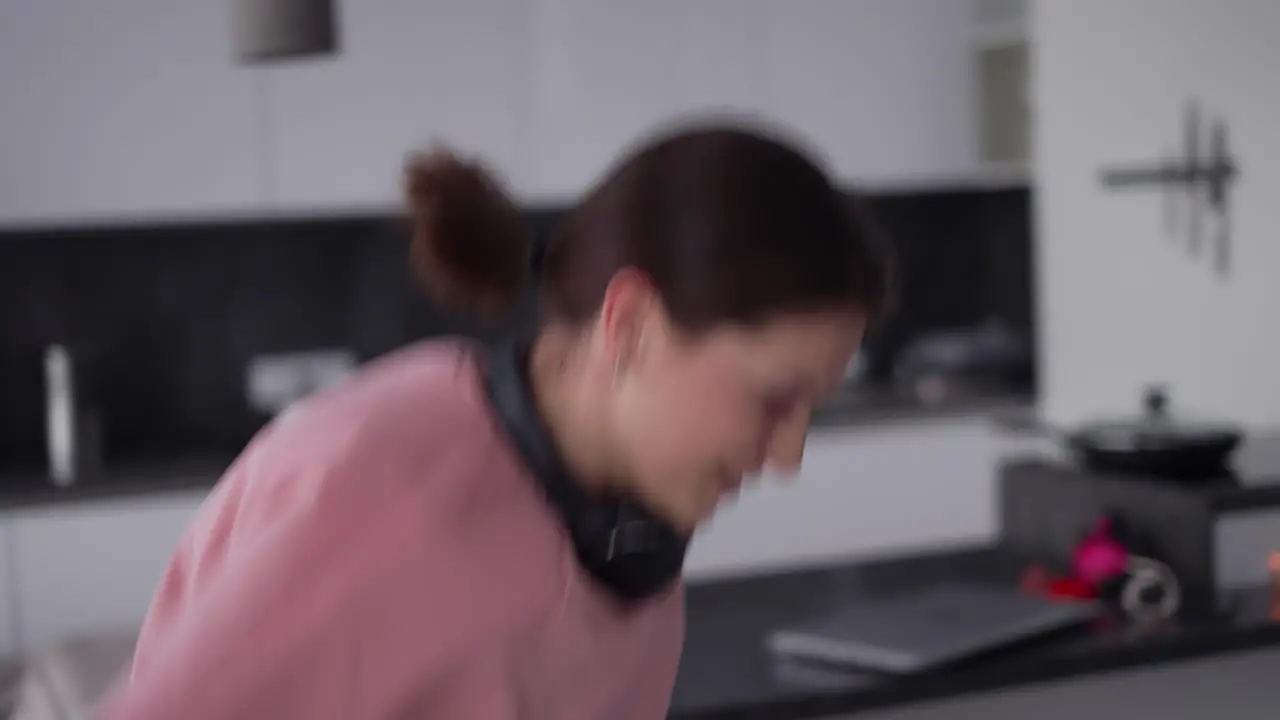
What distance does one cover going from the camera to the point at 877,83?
14.0 feet

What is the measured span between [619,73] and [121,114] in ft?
3.85

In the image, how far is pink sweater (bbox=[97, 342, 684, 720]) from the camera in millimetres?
909

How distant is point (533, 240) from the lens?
1.18 m

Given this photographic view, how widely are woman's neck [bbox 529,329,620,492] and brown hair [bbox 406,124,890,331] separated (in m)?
0.04

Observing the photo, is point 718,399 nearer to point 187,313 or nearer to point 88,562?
point 88,562

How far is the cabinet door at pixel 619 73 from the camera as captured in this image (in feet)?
13.0

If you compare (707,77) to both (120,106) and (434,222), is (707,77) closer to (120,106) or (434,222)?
(120,106)

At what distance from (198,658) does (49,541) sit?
2649 millimetres

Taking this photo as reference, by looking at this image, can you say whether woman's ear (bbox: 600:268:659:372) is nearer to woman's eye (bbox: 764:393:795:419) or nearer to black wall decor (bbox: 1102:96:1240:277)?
woman's eye (bbox: 764:393:795:419)

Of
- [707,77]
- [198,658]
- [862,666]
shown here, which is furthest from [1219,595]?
[707,77]

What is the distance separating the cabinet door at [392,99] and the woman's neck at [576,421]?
2767 mm

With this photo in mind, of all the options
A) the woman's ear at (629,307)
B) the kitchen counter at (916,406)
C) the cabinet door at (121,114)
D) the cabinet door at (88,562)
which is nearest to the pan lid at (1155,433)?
the woman's ear at (629,307)

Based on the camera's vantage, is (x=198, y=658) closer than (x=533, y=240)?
Yes

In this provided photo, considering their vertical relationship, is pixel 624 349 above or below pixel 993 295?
above
